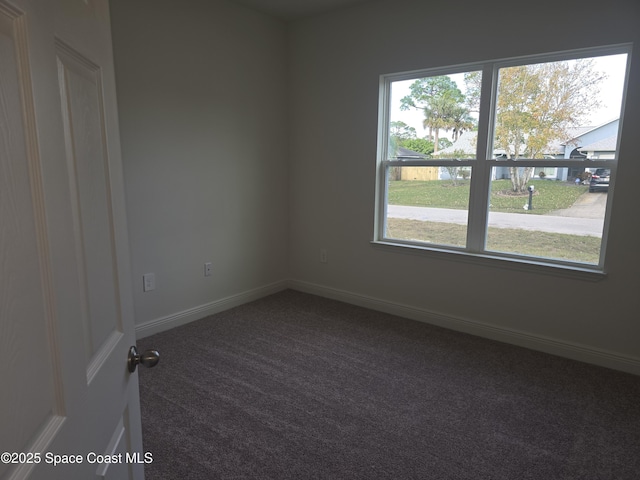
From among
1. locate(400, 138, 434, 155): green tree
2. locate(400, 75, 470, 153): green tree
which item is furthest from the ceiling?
locate(400, 138, 434, 155): green tree

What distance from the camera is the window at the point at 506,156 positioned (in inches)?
110

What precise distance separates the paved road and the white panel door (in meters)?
2.89

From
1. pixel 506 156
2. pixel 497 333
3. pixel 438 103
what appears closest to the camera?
pixel 506 156

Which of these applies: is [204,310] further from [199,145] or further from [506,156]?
[506,156]

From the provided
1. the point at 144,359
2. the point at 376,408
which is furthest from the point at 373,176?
the point at 144,359

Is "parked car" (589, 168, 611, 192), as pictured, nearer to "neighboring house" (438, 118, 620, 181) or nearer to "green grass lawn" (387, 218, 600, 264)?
"neighboring house" (438, 118, 620, 181)

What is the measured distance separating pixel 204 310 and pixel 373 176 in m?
1.92

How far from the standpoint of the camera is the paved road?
281 cm

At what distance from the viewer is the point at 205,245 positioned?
3588 millimetres

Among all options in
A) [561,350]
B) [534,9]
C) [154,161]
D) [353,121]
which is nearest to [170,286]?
[154,161]

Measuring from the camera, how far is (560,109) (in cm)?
287

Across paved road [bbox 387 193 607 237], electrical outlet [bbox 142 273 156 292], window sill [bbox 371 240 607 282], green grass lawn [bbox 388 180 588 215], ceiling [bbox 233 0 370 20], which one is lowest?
electrical outlet [bbox 142 273 156 292]

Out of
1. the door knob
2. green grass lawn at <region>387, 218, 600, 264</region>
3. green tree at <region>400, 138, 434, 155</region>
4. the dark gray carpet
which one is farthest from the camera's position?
green tree at <region>400, 138, 434, 155</region>

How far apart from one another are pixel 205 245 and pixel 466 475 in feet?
8.60
